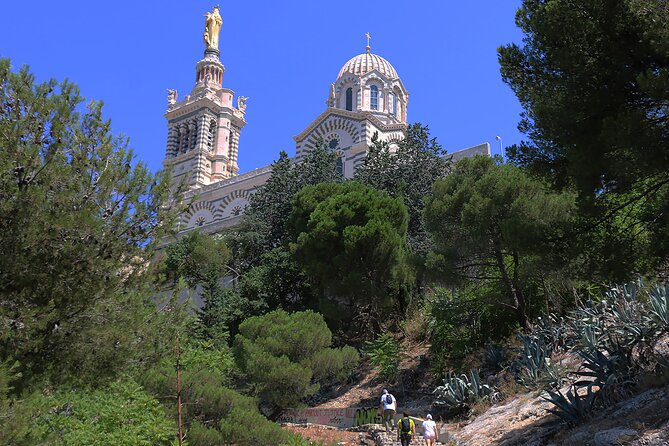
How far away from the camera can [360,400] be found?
16031 mm

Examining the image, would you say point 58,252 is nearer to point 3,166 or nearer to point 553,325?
point 3,166

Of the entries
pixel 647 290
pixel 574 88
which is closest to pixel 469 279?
pixel 647 290

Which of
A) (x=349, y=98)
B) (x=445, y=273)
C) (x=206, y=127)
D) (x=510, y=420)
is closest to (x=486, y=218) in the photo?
(x=445, y=273)

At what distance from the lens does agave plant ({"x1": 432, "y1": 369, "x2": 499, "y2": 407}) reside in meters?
12.7

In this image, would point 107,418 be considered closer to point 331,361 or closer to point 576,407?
point 331,361

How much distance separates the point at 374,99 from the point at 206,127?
42.7ft

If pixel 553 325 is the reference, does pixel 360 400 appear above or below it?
below

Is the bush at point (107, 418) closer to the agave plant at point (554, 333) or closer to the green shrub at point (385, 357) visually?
the green shrub at point (385, 357)

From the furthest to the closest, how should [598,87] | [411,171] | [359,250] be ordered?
[411,171] → [359,250] → [598,87]

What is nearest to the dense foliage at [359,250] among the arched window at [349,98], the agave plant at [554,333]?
the agave plant at [554,333]

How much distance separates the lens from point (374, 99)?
4050 centimetres

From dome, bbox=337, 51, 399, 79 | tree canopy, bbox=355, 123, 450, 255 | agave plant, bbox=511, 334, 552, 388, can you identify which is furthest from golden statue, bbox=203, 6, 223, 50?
agave plant, bbox=511, 334, 552, 388

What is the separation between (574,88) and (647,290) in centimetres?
394

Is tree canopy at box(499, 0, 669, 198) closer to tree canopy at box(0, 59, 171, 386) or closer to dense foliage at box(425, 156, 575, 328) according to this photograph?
dense foliage at box(425, 156, 575, 328)
